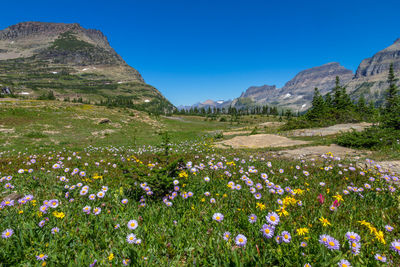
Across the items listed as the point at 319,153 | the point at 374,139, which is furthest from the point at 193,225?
the point at 374,139

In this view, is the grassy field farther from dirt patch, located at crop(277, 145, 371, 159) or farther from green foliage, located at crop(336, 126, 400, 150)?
green foliage, located at crop(336, 126, 400, 150)

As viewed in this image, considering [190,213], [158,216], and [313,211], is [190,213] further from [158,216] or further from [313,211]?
[313,211]

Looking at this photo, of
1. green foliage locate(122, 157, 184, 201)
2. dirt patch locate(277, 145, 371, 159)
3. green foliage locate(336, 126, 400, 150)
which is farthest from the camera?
green foliage locate(336, 126, 400, 150)

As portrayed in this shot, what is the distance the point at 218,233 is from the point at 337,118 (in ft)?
98.2

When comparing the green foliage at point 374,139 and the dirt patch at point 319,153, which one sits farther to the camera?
the green foliage at point 374,139

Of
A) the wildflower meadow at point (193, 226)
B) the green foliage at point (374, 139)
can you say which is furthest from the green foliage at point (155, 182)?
the green foliage at point (374, 139)

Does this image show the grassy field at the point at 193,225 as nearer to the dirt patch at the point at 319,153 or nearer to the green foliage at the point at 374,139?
the dirt patch at the point at 319,153

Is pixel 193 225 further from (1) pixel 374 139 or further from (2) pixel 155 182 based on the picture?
(1) pixel 374 139

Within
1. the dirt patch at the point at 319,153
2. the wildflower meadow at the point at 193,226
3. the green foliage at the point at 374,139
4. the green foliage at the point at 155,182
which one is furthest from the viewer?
Answer: the green foliage at the point at 374,139

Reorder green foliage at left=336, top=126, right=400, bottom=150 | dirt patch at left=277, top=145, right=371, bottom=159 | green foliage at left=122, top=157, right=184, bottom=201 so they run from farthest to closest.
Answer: green foliage at left=336, top=126, right=400, bottom=150, dirt patch at left=277, top=145, right=371, bottom=159, green foliage at left=122, top=157, right=184, bottom=201

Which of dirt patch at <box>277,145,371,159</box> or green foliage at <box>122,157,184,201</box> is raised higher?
green foliage at <box>122,157,184,201</box>

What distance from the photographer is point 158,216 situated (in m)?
2.79

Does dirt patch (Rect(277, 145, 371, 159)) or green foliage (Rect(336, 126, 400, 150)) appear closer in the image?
dirt patch (Rect(277, 145, 371, 159))

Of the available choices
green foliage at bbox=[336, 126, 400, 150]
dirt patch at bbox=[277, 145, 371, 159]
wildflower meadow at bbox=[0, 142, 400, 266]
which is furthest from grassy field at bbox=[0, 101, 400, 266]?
green foliage at bbox=[336, 126, 400, 150]
